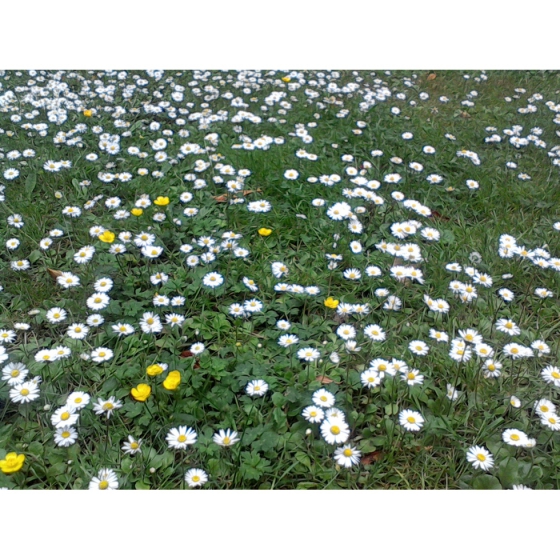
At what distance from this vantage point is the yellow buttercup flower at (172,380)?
1.61 metres

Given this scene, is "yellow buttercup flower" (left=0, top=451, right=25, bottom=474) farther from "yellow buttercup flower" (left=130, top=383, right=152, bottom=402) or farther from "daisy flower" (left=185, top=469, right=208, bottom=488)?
"daisy flower" (left=185, top=469, right=208, bottom=488)

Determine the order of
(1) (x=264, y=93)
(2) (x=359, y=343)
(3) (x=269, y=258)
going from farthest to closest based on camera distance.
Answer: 1. (1) (x=264, y=93)
2. (3) (x=269, y=258)
3. (2) (x=359, y=343)

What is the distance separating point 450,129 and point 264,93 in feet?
4.56

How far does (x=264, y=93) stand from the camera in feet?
12.1

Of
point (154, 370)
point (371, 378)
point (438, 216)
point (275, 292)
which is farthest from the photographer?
point (438, 216)

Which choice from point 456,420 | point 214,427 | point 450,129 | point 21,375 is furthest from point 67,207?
point 450,129

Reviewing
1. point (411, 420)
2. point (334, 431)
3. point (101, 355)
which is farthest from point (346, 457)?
point (101, 355)

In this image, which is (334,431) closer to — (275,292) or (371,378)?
(371,378)

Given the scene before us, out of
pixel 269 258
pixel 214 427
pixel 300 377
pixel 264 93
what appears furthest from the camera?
pixel 264 93

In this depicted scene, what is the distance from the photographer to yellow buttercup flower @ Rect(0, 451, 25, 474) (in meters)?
1.42

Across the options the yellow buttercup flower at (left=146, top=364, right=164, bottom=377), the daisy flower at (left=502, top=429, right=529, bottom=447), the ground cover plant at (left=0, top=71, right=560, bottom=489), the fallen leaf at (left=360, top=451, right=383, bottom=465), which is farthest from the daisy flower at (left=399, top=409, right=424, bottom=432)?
the yellow buttercup flower at (left=146, top=364, right=164, bottom=377)

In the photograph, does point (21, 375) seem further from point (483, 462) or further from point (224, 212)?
point (483, 462)

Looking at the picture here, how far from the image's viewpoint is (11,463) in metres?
1.43

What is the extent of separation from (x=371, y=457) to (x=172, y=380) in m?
0.71
